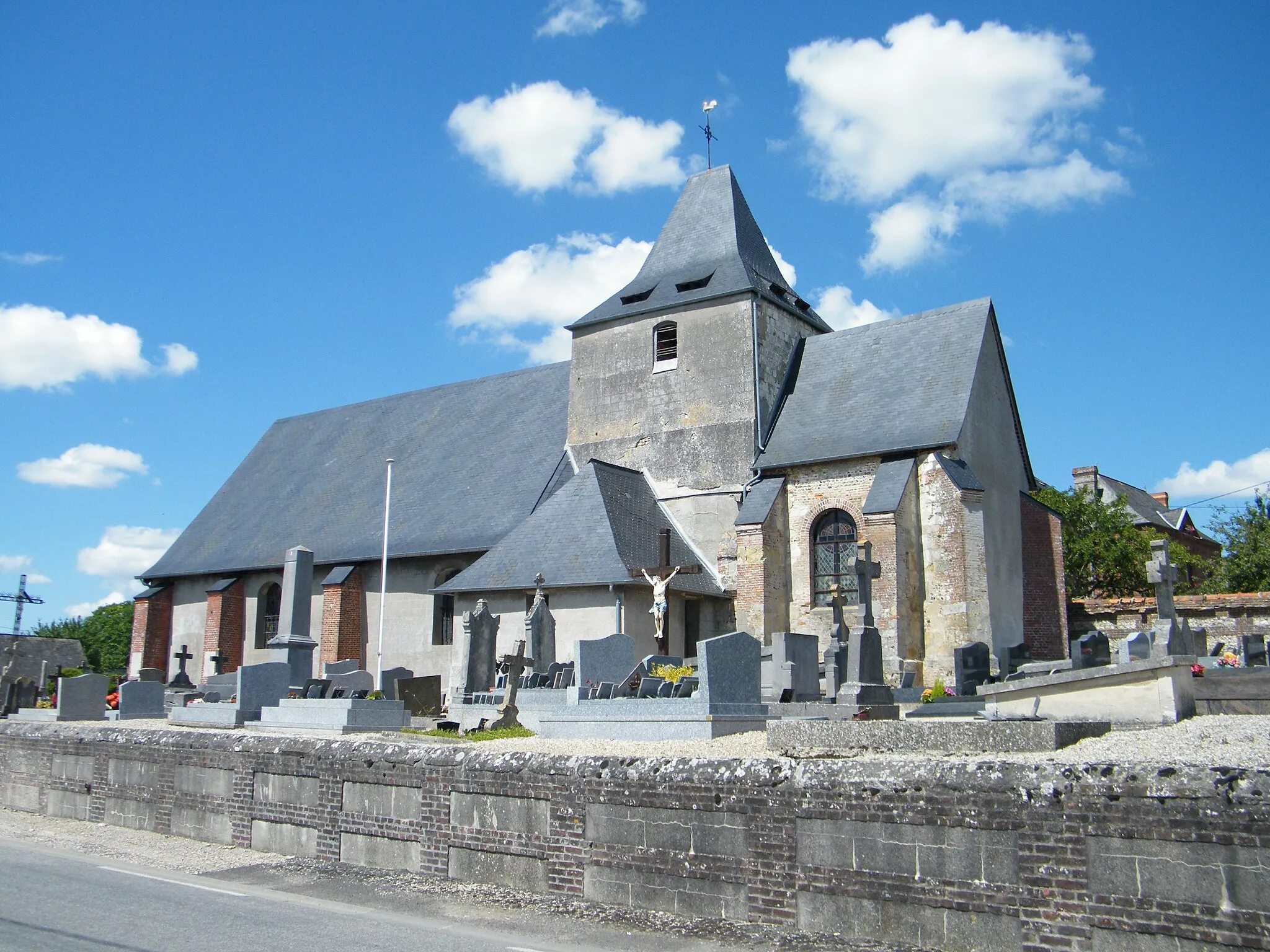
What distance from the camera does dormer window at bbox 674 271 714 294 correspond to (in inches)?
1044

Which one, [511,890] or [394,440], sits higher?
[394,440]

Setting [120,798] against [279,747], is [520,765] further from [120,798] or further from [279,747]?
[120,798]

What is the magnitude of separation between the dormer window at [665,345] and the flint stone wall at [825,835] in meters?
18.6

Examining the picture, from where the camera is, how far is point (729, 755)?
8.82 meters

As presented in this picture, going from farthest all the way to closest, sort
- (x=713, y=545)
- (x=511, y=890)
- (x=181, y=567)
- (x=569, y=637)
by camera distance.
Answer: (x=181, y=567) → (x=713, y=545) → (x=569, y=637) → (x=511, y=890)

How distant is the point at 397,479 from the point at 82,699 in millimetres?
14643

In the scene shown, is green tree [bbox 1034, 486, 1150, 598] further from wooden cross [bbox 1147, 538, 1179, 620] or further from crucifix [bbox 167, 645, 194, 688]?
crucifix [bbox 167, 645, 194, 688]

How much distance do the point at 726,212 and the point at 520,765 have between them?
23218mm

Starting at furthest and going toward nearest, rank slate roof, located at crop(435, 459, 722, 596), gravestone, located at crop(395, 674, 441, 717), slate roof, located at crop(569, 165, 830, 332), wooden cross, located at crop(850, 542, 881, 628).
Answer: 1. slate roof, located at crop(569, 165, 830, 332)
2. slate roof, located at crop(435, 459, 722, 596)
3. gravestone, located at crop(395, 674, 441, 717)
4. wooden cross, located at crop(850, 542, 881, 628)

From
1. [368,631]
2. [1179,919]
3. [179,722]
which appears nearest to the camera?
[1179,919]

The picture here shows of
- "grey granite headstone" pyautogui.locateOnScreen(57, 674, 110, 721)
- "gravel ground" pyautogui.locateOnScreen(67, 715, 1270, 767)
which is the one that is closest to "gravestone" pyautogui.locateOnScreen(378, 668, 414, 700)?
"grey granite headstone" pyautogui.locateOnScreen(57, 674, 110, 721)

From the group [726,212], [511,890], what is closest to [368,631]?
[726,212]

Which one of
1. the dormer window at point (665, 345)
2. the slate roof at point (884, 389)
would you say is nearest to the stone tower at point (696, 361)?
the dormer window at point (665, 345)

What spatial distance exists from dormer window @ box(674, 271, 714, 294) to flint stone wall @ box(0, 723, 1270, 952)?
1953cm
